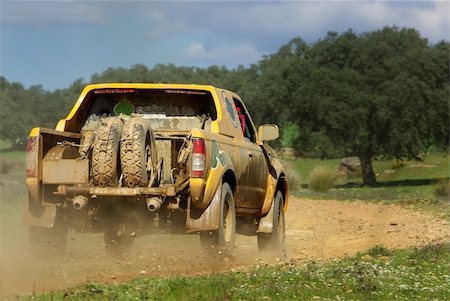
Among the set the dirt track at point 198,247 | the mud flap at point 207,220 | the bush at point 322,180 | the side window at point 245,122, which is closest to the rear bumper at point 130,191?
the mud flap at point 207,220

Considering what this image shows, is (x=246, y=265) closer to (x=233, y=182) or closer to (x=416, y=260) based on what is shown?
(x=233, y=182)

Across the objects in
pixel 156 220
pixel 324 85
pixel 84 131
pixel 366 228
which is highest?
pixel 324 85

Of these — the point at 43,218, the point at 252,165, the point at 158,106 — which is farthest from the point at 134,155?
the point at 252,165

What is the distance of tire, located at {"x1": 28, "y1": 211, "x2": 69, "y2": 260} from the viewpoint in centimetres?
823

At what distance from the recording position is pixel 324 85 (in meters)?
39.5

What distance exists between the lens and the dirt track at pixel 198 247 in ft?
24.9

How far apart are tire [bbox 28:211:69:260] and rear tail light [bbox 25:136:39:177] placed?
60 centimetres

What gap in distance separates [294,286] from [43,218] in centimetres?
301

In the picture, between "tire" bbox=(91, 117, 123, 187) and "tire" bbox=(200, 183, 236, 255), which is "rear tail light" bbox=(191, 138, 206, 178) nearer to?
"tire" bbox=(200, 183, 236, 255)

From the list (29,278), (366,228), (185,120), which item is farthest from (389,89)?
(29,278)

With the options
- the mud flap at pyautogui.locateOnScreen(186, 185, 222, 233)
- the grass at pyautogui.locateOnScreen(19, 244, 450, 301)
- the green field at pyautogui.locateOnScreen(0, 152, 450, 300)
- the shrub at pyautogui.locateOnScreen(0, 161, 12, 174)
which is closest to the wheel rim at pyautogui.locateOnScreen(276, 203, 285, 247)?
the green field at pyautogui.locateOnScreen(0, 152, 450, 300)

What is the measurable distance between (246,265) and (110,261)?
1523 millimetres

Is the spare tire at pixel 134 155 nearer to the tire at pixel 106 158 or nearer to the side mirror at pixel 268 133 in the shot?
the tire at pixel 106 158

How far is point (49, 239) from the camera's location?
8305 mm
